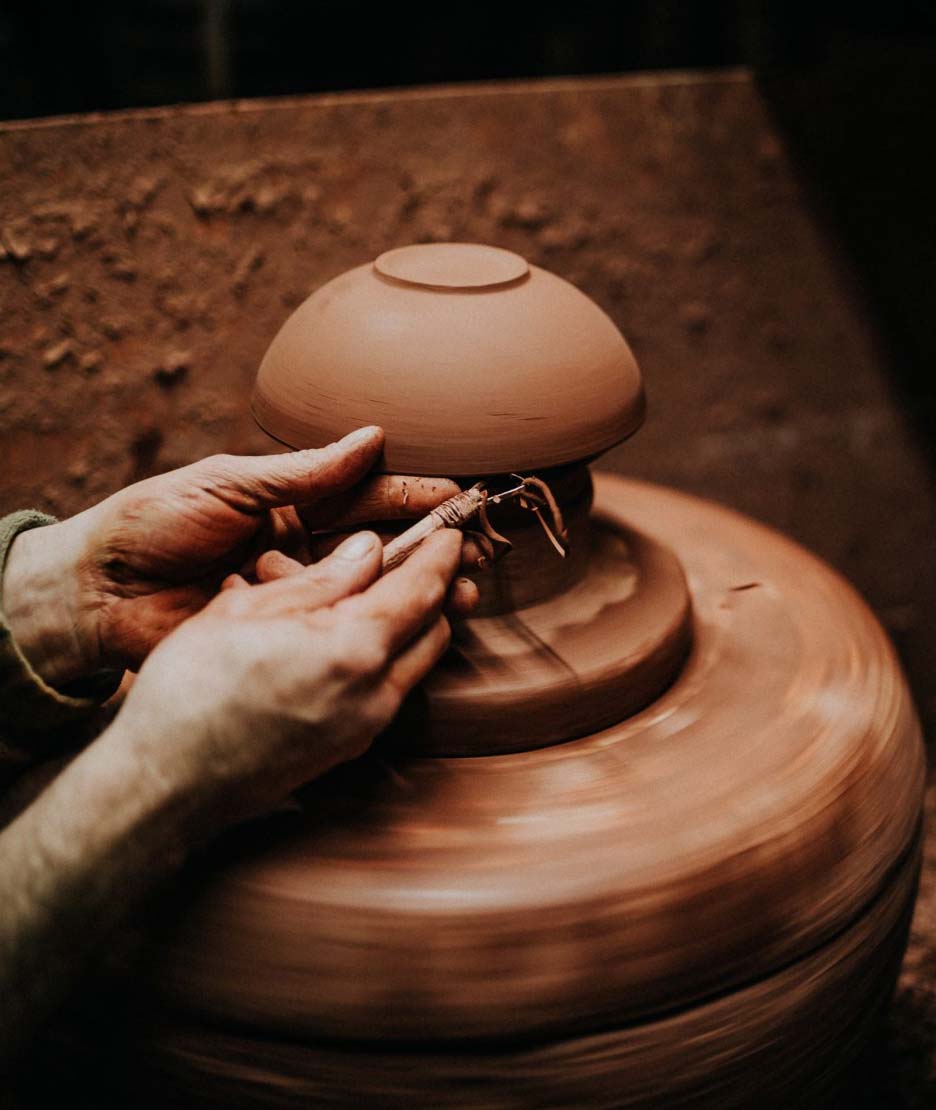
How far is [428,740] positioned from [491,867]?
0.48 ft

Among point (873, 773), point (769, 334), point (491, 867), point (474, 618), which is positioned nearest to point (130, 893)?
point (491, 867)

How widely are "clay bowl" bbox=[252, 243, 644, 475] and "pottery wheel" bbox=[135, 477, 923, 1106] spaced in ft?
0.88

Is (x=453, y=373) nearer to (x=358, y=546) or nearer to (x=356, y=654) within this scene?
(x=358, y=546)

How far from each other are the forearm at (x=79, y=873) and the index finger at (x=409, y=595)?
0.18 metres

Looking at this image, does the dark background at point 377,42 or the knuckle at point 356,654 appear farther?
the dark background at point 377,42

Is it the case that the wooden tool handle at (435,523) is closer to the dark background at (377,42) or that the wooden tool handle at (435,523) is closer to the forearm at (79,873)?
the forearm at (79,873)

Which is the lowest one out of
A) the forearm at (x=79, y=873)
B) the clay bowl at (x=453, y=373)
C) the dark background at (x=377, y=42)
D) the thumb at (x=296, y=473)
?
the forearm at (x=79, y=873)

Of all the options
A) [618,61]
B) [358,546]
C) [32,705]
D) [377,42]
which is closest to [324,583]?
[358,546]

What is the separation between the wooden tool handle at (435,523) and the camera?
2.78 feet

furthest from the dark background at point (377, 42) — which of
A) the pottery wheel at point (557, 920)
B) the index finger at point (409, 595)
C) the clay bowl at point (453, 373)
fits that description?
the pottery wheel at point (557, 920)

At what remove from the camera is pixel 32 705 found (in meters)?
0.88

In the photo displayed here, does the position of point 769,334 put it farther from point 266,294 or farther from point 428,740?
point 428,740

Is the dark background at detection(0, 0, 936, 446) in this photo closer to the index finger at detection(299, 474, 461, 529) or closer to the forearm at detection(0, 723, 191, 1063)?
the index finger at detection(299, 474, 461, 529)

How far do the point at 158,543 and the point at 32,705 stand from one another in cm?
18
